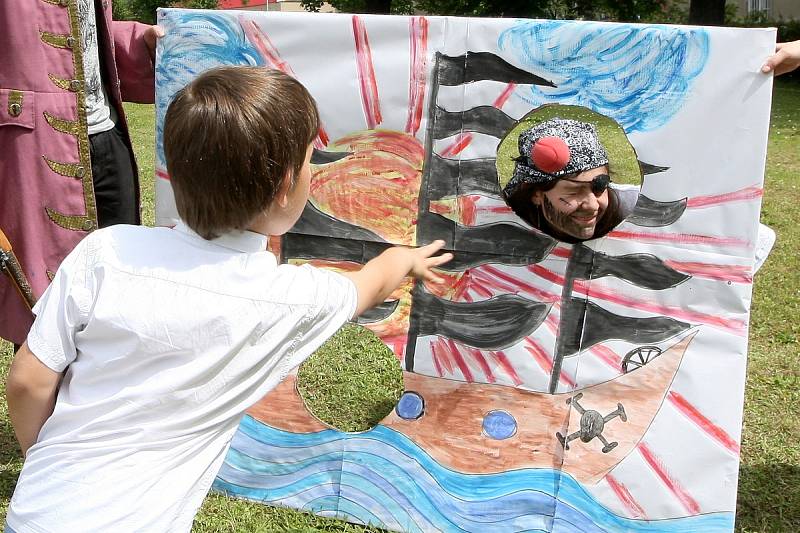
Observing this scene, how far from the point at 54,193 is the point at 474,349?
3.72ft

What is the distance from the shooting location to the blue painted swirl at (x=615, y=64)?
70.0 inches

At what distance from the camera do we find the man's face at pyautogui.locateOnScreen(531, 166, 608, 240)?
1.86m

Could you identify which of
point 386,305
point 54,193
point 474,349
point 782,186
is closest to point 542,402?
point 474,349

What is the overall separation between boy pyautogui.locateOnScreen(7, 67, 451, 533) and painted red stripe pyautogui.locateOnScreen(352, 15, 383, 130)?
786mm

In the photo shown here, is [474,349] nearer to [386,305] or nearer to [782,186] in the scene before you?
[386,305]

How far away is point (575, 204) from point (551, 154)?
0.47ft

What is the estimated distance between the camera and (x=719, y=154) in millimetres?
1764

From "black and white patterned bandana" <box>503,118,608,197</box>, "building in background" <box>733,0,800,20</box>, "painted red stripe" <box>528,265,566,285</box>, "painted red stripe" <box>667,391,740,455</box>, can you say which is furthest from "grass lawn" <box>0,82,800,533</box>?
"building in background" <box>733,0,800,20</box>

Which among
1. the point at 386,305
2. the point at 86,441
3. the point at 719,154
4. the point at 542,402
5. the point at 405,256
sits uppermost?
the point at 719,154

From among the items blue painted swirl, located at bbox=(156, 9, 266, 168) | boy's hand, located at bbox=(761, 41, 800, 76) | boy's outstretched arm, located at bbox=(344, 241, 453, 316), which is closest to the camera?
boy's outstretched arm, located at bbox=(344, 241, 453, 316)

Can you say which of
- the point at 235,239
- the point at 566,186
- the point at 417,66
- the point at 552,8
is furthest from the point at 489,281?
the point at 552,8

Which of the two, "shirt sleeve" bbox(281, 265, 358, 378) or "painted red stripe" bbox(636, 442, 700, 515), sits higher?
"shirt sleeve" bbox(281, 265, 358, 378)

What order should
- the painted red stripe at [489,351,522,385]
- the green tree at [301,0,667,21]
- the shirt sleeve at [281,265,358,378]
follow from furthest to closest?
1. the green tree at [301,0,667,21]
2. the painted red stripe at [489,351,522,385]
3. the shirt sleeve at [281,265,358,378]

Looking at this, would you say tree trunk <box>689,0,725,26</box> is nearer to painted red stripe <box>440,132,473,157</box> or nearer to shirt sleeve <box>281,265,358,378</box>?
painted red stripe <box>440,132,473,157</box>
